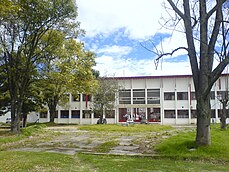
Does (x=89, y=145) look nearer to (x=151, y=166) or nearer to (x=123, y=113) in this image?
(x=151, y=166)

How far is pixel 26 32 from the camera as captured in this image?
62.8 feet

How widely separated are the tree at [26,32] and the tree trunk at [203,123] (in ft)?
38.8

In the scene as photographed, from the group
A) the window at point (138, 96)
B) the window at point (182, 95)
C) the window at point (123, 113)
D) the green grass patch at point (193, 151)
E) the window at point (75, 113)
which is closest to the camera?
the green grass patch at point (193, 151)

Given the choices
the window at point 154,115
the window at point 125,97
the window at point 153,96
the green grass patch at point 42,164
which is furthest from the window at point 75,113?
the green grass patch at point 42,164

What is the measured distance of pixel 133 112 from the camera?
46.6 metres

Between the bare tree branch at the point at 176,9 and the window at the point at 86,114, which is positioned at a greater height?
the bare tree branch at the point at 176,9

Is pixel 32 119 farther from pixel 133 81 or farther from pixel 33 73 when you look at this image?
pixel 33 73

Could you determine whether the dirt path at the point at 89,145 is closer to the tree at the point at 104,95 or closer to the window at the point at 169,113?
the tree at the point at 104,95

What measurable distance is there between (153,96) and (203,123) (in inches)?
1410

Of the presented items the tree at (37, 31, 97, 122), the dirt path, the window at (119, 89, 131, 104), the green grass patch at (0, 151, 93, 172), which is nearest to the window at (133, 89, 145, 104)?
the window at (119, 89, 131, 104)

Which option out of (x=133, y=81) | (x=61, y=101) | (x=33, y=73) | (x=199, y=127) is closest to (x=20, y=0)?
(x=33, y=73)

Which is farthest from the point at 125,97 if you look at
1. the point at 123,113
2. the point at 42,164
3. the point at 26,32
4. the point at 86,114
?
the point at 42,164

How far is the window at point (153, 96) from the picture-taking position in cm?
4606

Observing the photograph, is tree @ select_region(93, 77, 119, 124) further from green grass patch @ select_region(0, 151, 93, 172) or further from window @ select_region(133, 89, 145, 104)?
green grass patch @ select_region(0, 151, 93, 172)
